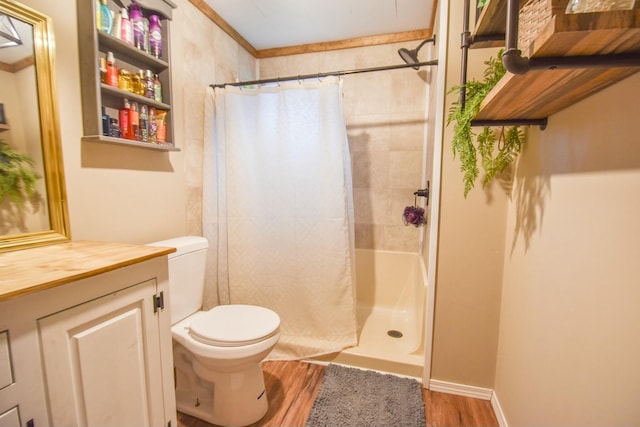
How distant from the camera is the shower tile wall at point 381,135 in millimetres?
2279

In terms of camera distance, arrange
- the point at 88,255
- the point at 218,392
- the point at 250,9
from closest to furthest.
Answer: the point at 88,255 → the point at 218,392 → the point at 250,9

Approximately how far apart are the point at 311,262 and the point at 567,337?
3.95ft

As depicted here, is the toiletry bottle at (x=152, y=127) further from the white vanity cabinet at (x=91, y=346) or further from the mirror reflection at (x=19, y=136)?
the white vanity cabinet at (x=91, y=346)

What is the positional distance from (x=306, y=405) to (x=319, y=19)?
7.96 feet

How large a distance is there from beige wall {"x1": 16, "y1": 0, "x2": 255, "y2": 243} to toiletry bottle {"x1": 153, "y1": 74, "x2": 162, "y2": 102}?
0.52 feet

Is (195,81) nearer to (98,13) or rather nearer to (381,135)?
(98,13)

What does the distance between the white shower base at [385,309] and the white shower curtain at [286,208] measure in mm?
157

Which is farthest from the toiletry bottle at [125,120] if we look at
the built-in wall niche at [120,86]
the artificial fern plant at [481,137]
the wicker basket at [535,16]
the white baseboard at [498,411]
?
the white baseboard at [498,411]

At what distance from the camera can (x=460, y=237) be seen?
4.65 feet

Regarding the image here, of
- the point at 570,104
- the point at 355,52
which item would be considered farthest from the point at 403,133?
the point at 570,104

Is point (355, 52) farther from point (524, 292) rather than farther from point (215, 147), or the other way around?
point (524, 292)

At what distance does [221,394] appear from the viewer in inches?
52.4

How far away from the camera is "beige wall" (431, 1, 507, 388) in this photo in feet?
4.45

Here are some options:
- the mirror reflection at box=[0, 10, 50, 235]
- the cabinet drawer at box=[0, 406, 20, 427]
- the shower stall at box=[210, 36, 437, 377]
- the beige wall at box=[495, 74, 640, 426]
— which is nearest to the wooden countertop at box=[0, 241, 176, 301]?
the mirror reflection at box=[0, 10, 50, 235]
